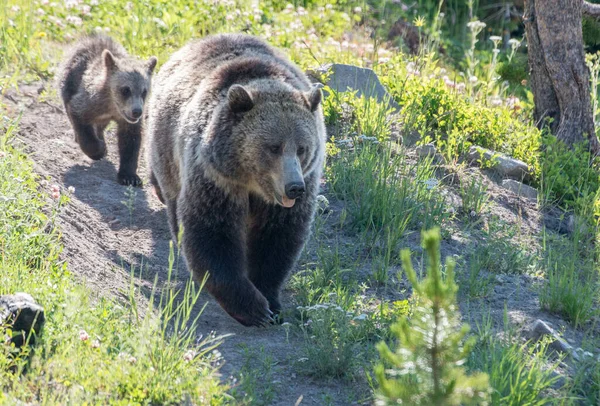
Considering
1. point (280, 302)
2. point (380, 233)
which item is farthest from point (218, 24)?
point (280, 302)

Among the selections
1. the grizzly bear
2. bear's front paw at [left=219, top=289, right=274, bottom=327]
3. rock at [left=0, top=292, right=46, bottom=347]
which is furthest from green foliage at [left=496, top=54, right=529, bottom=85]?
rock at [left=0, top=292, right=46, bottom=347]

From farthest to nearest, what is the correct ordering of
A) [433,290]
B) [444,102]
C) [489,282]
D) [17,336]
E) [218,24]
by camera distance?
[218,24]
[444,102]
[489,282]
[17,336]
[433,290]

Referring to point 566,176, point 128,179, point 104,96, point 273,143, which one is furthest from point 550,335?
point 104,96

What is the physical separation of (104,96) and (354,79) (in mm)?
2400

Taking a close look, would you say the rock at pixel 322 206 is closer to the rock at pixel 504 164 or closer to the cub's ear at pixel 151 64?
the rock at pixel 504 164

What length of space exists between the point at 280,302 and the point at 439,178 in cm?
242

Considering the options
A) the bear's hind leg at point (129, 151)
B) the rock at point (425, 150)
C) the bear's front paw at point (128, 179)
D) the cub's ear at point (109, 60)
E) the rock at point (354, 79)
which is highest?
the rock at point (354, 79)

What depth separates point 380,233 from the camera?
6410mm

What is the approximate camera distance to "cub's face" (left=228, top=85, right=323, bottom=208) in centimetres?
509

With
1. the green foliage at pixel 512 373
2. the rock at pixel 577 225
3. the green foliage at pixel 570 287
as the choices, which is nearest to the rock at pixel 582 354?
the green foliage at pixel 512 373

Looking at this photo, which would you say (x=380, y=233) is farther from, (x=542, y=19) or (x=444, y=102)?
(x=542, y=19)

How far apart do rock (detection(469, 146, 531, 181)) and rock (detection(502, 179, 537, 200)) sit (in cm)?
14

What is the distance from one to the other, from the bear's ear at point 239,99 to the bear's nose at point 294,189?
22.9 inches

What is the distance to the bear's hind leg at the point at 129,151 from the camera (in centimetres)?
762
